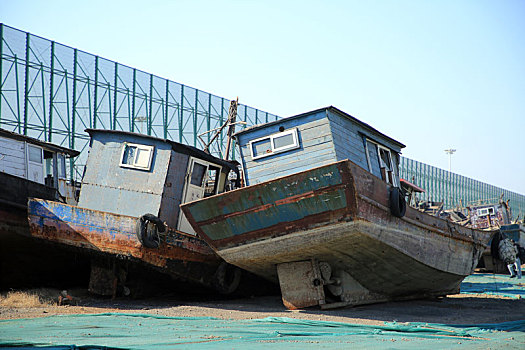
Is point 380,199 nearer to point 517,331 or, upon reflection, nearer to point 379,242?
point 379,242

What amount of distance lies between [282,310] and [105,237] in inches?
144

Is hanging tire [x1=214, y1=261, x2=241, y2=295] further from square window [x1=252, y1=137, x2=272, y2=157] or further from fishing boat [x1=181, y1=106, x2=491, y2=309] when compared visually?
square window [x1=252, y1=137, x2=272, y2=157]

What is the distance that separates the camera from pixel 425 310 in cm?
1049

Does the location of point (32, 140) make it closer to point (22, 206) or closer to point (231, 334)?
point (22, 206)

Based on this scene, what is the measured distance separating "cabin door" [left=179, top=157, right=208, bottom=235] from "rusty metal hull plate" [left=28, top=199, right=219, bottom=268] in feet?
2.44

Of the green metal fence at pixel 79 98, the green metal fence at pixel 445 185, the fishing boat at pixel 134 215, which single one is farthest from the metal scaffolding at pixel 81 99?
the green metal fence at pixel 445 185

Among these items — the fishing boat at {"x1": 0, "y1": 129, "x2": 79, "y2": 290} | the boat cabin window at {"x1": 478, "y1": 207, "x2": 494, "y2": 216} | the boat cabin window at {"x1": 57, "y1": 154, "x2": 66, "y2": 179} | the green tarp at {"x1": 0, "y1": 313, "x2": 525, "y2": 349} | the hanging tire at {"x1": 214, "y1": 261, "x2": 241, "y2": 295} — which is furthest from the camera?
the boat cabin window at {"x1": 478, "y1": 207, "x2": 494, "y2": 216}

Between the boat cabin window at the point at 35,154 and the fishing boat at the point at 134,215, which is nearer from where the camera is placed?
the fishing boat at the point at 134,215

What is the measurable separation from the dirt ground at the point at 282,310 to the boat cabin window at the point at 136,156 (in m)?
2.78

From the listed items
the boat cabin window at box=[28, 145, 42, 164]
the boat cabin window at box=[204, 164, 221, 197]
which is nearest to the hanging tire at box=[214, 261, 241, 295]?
the boat cabin window at box=[204, 164, 221, 197]

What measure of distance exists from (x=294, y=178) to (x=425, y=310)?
407cm

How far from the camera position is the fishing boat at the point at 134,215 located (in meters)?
10.3

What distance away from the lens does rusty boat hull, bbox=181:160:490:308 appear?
879cm

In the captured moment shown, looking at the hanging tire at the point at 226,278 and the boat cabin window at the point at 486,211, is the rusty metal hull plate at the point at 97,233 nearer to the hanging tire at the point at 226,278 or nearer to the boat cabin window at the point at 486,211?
the hanging tire at the point at 226,278
